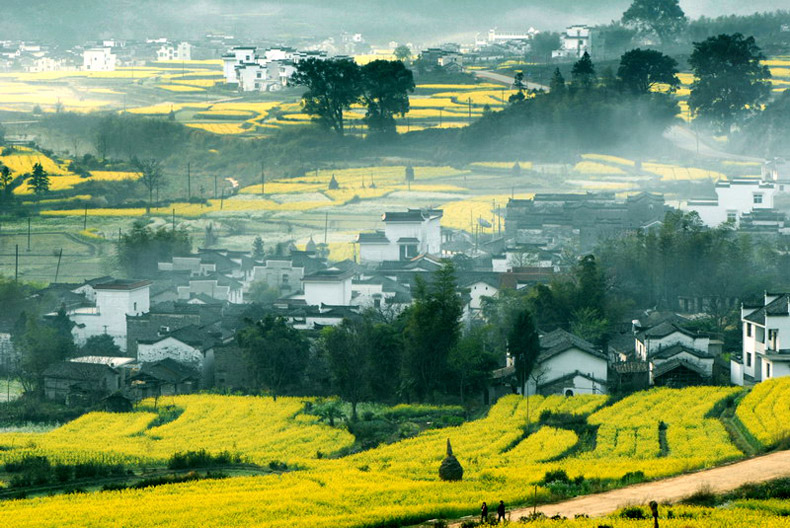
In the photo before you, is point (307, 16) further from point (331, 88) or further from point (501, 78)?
point (331, 88)

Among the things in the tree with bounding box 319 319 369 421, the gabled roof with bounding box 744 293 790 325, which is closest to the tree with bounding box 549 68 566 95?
the tree with bounding box 319 319 369 421

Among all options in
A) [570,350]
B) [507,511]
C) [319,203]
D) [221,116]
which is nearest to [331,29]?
[221,116]

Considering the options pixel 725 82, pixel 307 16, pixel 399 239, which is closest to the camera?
pixel 399 239

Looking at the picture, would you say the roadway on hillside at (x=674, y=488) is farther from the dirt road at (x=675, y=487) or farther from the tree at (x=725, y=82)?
the tree at (x=725, y=82)

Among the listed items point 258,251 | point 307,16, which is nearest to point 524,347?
point 258,251

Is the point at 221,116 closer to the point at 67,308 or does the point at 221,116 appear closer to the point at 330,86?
the point at 330,86
